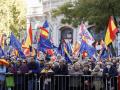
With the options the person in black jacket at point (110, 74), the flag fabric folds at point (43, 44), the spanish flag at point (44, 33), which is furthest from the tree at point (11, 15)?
the person in black jacket at point (110, 74)

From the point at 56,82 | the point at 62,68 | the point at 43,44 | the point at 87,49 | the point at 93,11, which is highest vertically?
the point at 93,11

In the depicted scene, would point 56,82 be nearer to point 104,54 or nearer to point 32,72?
point 32,72

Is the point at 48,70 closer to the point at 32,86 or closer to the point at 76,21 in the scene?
the point at 32,86

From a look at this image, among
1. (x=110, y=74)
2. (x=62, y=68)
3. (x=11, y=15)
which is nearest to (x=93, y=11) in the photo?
(x=62, y=68)

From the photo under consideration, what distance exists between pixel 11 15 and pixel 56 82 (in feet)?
97.4

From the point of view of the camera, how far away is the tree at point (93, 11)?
29.2 metres

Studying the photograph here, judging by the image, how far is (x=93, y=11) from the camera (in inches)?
1176

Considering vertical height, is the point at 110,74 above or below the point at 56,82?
above

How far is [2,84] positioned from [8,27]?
27.3 meters

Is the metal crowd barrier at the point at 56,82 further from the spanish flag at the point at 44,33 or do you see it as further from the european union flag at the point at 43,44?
the spanish flag at the point at 44,33

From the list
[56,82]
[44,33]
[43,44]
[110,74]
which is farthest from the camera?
[44,33]

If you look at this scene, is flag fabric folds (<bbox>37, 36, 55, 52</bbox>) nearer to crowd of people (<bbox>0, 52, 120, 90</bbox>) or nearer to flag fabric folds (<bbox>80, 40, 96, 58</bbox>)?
flag fabric folds (<bbox>80, 40, 96, 58</bbox>)

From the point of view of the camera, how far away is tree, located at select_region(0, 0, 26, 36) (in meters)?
46.7

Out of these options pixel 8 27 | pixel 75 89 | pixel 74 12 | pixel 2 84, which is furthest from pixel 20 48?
pixel 8 27
